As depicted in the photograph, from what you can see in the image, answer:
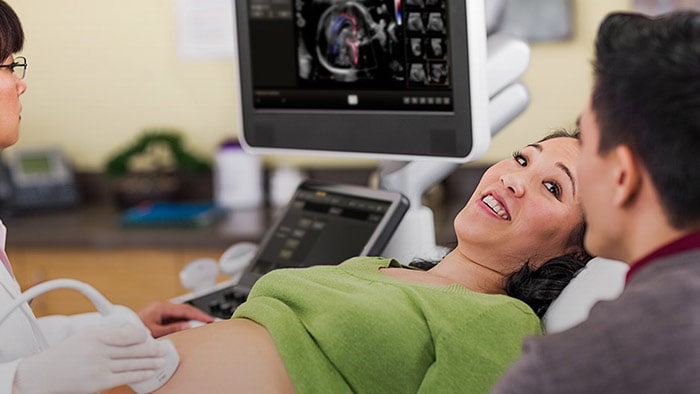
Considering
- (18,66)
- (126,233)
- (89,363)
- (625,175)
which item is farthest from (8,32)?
(126,233)

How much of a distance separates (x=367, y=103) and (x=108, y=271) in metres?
1.54

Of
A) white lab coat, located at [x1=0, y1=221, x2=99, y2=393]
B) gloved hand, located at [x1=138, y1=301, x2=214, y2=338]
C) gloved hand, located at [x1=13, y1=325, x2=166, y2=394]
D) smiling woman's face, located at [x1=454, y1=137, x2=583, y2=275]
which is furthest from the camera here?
gloved hand, located at [x1=138, y1=301, x2=214, y2=338]

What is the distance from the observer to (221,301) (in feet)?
6.32

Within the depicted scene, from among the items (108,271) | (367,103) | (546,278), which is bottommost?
(108,271)

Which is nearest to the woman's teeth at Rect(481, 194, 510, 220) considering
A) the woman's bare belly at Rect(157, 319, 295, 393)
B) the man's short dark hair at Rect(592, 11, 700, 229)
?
the woman's bare belly at Rect(157, 319, 295, 393)

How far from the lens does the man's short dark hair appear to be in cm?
90

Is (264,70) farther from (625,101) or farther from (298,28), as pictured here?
(625,101)

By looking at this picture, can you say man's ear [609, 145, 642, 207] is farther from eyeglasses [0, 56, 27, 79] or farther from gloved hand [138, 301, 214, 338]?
gloved hand [138, 301, 214, 338]

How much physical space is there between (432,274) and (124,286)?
1.70 metres

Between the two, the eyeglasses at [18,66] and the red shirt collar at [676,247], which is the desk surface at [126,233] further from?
the red shirt collar at [676,247]

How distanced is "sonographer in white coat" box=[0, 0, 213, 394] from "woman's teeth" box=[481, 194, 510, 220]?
0.56 metres

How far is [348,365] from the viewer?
141 centimetres

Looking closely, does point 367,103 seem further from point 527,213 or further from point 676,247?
point 676,247

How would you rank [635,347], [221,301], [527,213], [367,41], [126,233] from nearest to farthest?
[635,347] → [527,213] → [367,41] → [221,301] → [126,233]
